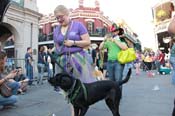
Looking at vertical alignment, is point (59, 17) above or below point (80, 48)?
above

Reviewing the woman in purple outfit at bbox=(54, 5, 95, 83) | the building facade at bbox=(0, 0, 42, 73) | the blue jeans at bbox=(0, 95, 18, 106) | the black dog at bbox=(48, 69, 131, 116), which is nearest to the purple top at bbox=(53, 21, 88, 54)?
the woman in purple outfit at bbox=(54, 5, 95, 83)

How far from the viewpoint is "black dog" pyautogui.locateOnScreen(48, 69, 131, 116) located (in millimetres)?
4227

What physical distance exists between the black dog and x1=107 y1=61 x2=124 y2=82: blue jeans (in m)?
1.98

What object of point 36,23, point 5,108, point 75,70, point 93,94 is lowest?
point 5,108

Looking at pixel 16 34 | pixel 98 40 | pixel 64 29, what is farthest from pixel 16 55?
pixel 98 40

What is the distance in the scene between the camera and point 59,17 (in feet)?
14.8

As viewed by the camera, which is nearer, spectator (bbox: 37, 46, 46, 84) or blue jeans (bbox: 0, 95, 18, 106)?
blue jeans (bbox: 0, 95, 18, 106)

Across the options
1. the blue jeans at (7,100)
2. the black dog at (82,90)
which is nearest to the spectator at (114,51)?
the black dog at (82,90)

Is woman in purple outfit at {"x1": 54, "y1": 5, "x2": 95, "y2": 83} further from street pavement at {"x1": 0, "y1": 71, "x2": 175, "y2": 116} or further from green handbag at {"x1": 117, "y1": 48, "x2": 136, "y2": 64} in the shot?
green handbag at {"x1": 117, "y1": 48, "x2": 136, "y2": 64}

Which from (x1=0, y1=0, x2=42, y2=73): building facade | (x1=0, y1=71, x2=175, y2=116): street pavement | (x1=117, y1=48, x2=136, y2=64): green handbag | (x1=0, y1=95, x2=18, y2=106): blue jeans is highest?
(x1=0, y1=0, x2=42, y2=73): building facade

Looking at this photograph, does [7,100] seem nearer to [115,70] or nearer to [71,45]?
[115,70]

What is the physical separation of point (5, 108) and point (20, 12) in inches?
554

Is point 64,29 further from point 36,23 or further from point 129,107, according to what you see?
point 36,23

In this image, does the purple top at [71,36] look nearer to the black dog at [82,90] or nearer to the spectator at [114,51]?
the black dog at [82,90]
